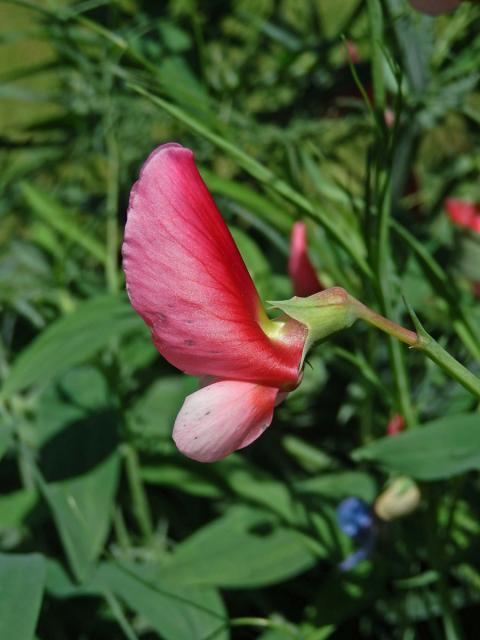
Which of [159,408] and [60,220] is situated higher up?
[60,220]

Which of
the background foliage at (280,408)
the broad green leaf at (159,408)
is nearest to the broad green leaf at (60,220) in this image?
the background foliage at (280,408)

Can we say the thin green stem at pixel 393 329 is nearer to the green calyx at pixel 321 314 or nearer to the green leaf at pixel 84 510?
the green calyx at pixel 321 314

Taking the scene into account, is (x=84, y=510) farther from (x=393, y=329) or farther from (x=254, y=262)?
(x=393, y=329)

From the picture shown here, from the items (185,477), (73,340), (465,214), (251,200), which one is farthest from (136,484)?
(465,214)

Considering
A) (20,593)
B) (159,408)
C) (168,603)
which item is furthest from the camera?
(159,408)

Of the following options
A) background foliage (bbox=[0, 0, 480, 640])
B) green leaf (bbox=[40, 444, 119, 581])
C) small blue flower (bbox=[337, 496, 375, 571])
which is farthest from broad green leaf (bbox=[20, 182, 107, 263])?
small blue flower (bbox=[337, 496, 375, 571])

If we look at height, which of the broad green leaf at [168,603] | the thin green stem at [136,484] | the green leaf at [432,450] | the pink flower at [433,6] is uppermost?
the pink flower at [433,6]

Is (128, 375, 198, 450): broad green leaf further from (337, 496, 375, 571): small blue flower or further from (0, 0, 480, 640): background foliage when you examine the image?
(337, 496, 375, 571): small blue flower
